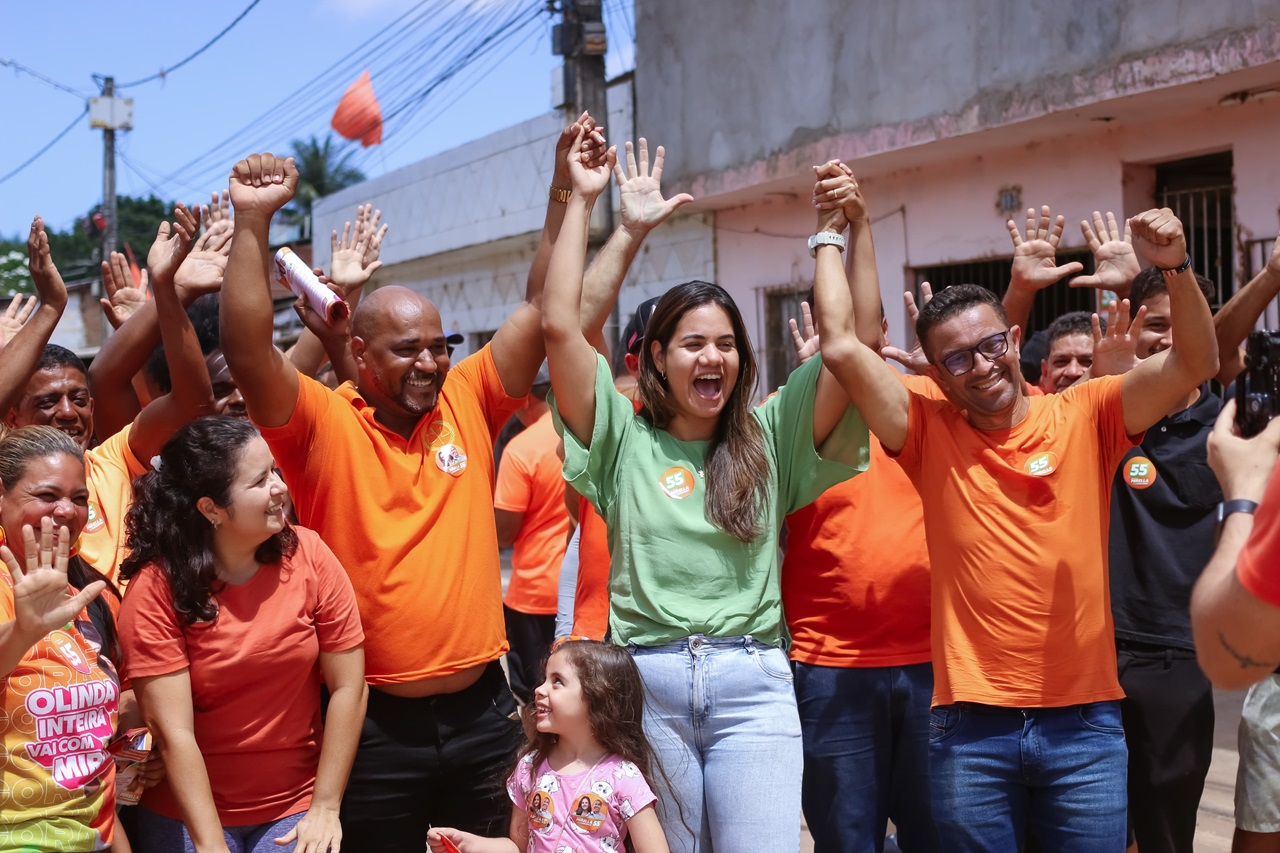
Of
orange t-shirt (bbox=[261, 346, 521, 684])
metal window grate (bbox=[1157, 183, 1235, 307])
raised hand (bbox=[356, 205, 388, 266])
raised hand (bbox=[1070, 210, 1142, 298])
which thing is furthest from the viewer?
metal window grate (bbox=[1157, 183, 1235, 307])

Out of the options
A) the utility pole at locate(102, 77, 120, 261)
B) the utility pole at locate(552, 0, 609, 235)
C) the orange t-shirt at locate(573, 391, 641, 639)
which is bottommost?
the orange t-shirt at locate(573, 391, 641, 639)

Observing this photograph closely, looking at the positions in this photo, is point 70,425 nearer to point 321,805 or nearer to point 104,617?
point 104,617

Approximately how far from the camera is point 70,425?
4117mm

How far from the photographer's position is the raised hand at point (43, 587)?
9.68 feet

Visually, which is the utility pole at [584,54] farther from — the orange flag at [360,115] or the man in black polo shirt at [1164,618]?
the man in black polo shirt at [1164,618]

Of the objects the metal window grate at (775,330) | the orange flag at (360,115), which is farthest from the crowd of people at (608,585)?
the orange flag at (360,115)

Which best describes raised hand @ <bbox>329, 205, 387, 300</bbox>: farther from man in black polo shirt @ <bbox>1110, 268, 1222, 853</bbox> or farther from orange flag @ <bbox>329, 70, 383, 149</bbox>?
orange flag @ <bbox>329, 70, 383, 149</bbox>

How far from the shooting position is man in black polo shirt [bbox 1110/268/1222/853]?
13.6ft

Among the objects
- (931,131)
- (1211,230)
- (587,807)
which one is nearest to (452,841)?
(587,807)

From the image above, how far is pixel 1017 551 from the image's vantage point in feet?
11.2

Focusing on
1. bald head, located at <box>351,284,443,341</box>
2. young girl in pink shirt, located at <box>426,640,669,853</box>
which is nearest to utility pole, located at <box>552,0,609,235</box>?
bald head, located at <box>351,284,443,341</box>

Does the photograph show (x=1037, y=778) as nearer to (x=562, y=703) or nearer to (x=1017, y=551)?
(x=1017, y=551)

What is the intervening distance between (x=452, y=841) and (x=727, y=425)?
134 cm

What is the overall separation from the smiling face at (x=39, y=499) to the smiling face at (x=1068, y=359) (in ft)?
10.9
